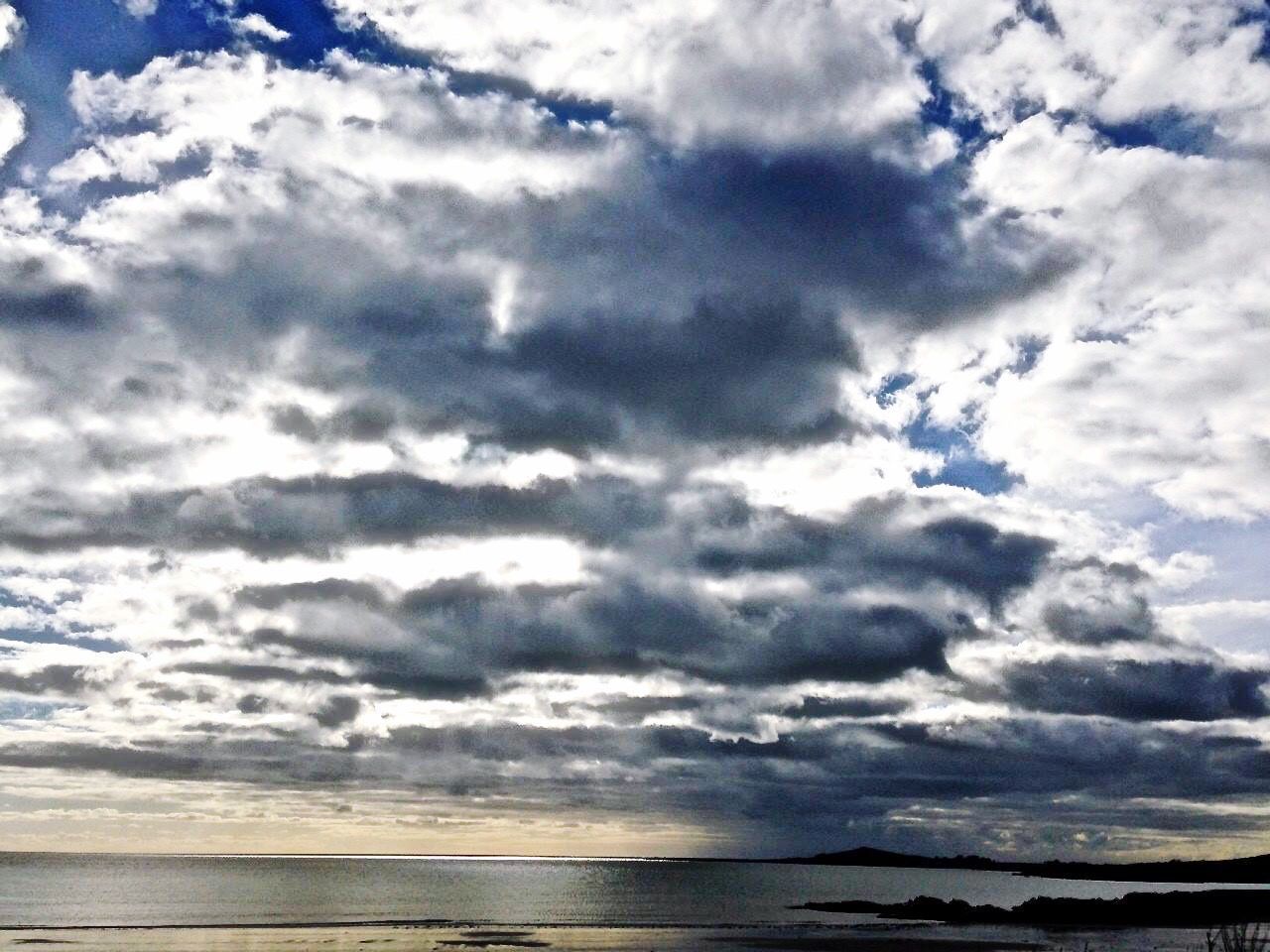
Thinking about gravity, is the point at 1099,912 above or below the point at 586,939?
below

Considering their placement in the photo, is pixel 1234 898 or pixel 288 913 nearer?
pixel 288 913

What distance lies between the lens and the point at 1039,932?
404ft

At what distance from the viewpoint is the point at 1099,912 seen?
478 feet

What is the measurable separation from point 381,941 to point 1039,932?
224 feet

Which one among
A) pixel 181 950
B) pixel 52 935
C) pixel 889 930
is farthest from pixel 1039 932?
pixel 52 935

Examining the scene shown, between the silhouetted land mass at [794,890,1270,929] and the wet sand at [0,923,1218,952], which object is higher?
the wet sand at [0,923,1218,952]

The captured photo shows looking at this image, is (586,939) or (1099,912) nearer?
(586,939)

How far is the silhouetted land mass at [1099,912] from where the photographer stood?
140000mm

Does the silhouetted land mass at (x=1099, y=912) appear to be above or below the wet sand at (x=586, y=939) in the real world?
below

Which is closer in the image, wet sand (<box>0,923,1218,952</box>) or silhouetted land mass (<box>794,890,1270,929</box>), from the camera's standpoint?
wet sand (<box>0,923,1218,952</box>)

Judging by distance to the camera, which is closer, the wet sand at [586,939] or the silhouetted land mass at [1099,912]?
the wet sand at [586,939]

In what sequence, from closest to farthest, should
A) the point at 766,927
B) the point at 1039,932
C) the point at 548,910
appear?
1. the point at 1039,932
2. the point at 766,927
3. the point at 548,910

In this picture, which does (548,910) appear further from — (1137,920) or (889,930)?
(1137,920)

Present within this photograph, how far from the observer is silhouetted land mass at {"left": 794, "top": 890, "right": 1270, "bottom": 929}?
14000 centimetres
